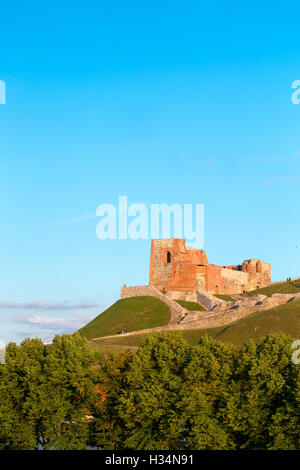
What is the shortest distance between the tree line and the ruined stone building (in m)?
62.1

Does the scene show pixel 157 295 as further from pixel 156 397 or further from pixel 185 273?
pixel 156 397

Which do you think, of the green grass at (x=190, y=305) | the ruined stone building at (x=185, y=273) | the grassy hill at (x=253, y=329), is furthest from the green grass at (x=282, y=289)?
the grassy hill at (x=253, y=329)

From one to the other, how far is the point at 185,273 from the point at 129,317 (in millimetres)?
19884

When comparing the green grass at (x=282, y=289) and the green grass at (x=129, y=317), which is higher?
the green grass at (x=282, y=289)

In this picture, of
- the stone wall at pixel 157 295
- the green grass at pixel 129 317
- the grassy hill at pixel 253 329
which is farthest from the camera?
the stone wall at pixel 157 295

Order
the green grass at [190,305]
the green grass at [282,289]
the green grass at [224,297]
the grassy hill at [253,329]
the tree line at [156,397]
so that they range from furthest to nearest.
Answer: the green grass at [224,297], the green grass at [282,289], the green grass at [190,305], the grassy hill at [253,329], the tree line at [156,397]

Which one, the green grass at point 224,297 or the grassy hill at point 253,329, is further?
the green grass at point 224,297

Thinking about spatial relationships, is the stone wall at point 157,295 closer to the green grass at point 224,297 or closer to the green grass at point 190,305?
the green grass at point 190,305

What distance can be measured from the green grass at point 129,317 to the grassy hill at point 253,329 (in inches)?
404

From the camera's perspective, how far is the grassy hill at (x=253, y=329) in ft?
228

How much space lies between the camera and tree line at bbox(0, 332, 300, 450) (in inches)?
1594

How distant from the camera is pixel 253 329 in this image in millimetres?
71875
